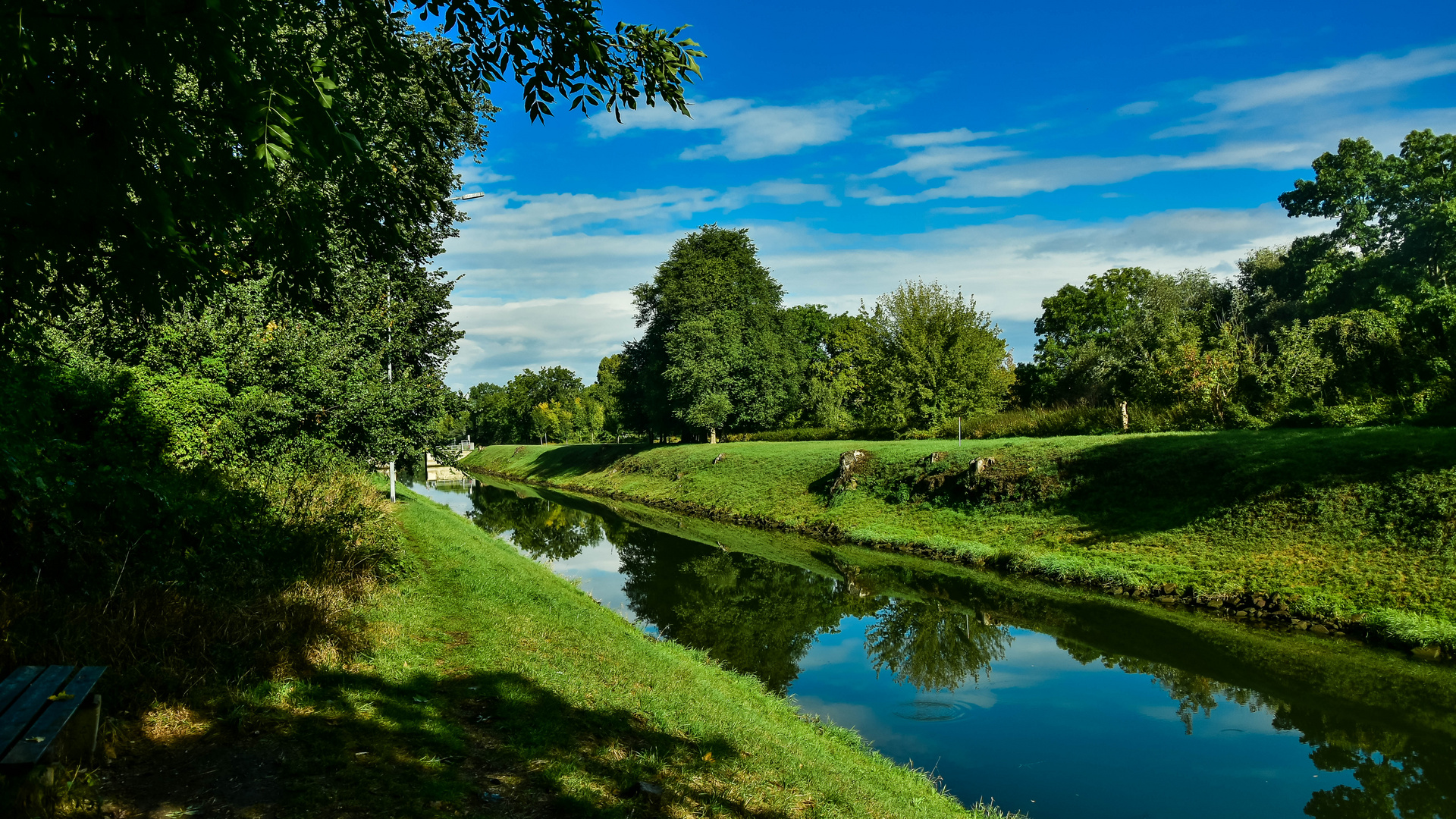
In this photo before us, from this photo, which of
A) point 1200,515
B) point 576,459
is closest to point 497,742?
point 1200,515

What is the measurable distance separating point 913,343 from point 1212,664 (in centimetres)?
2378

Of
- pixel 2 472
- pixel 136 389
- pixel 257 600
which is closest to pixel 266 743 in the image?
pixel 257 600

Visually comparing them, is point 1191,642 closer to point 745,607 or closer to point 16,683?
point 745,607

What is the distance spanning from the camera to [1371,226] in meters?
44.4

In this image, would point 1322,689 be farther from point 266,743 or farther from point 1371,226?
point 1371,226

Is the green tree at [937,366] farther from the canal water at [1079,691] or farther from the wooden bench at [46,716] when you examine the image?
the wooden bench at [46,716]

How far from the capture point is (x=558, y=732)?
6383mm

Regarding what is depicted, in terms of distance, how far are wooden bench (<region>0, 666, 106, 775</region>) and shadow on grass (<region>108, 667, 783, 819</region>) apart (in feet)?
1.52

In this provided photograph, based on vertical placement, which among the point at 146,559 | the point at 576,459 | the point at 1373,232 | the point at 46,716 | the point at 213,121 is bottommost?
the point at 576,459

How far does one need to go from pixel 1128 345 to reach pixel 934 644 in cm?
2878

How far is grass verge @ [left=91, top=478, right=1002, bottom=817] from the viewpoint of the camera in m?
4.78

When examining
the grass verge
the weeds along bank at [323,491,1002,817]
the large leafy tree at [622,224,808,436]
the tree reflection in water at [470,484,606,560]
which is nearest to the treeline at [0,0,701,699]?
the grass verge

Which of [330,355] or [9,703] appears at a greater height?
[330,355]

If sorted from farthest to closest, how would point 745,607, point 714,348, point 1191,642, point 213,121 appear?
1. point 714,348
2. point 745,607
3. point 1191,642
4. point 213,121
